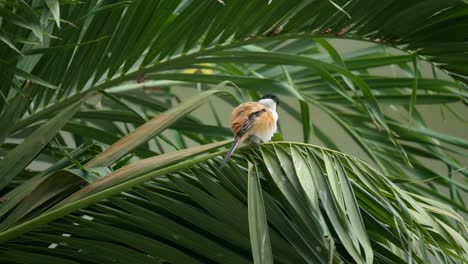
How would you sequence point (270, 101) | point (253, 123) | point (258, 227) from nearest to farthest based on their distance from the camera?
point (258, 227), point (253, 123), point (270, 101)

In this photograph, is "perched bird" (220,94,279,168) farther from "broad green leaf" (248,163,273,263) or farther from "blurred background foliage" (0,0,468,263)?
"broad green leaf" (248,163,273,263)

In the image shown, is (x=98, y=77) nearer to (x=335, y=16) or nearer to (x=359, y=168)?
(x=335, y=16)

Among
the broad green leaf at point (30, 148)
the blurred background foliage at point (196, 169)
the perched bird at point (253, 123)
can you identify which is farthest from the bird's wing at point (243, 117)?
the broad green leaf at point (30, 148)

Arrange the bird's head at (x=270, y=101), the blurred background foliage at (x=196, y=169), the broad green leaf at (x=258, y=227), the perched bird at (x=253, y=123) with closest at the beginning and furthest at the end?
the broad green leaf at (x=258, y=227) → the blurred background foliage at (x=196, y=169) → the perched bird at (x=253, y=123) → the bird's head at (x=270, y=101)

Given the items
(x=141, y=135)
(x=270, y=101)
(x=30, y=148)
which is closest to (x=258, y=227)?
(x=141, y=135)

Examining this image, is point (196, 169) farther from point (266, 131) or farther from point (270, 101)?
point (270, 101)

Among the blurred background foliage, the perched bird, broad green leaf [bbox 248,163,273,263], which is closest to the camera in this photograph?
broad green leaf [bbox 248,163,273,263]

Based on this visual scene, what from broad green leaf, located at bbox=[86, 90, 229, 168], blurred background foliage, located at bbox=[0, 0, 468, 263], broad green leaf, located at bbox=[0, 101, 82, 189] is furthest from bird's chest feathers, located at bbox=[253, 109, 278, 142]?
broad green leaf, located at bbox=[0, 101, 82, 189]

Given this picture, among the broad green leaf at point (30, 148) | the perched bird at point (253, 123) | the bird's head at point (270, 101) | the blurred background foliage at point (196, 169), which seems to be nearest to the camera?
the blurred background foliage at point (196, 169)

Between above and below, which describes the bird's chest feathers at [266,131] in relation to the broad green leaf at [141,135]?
above

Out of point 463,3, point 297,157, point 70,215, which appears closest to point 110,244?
point 70,215

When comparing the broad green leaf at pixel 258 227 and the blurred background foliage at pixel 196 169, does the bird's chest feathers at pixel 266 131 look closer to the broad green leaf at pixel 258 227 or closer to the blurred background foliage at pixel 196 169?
the blurred background foliage at pixel 196 169

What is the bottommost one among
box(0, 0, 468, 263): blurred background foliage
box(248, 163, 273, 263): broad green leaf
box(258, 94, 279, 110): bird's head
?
box(248, 163, 273, 263): broad green leaf

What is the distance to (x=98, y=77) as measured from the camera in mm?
1690
